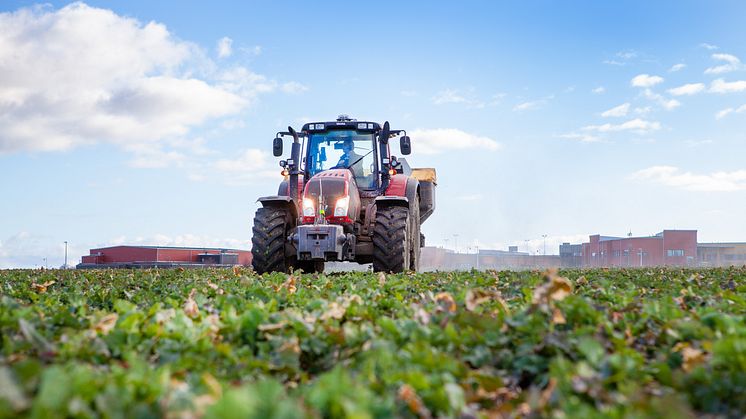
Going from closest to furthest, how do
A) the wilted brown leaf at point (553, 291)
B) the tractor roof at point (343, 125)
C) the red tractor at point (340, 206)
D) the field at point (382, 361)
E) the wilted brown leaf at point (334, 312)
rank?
1. the field at point (382, 361)
2. the wilted brown leaf at point (553, 291)
3. the wilted brown leaf at point (334, 312)
4. the red tractor at point (340, 206)
5. the tractor roof at point (343, 125)

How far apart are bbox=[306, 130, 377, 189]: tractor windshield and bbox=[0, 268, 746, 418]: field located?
8926mm

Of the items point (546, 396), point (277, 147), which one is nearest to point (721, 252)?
point (277, 147)

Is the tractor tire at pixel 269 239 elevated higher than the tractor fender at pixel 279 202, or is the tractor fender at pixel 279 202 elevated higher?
the tractor fender at pixel 279 202

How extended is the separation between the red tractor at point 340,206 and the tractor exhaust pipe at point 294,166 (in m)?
0.02

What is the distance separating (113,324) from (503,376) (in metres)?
2.50

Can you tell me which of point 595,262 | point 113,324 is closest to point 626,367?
point 113,324

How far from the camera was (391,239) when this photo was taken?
12.5 metres

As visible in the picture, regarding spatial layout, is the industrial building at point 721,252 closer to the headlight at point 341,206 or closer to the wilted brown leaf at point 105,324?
the headlight at point 341,206

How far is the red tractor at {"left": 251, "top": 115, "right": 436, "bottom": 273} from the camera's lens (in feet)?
41.0

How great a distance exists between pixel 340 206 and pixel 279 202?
137cm

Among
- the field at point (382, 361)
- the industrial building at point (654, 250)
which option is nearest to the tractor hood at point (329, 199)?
the field at point (382, 361)

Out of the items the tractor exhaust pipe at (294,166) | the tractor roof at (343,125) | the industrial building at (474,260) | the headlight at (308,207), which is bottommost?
the industrial building at (474,260)

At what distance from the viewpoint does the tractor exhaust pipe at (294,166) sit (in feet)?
44.8

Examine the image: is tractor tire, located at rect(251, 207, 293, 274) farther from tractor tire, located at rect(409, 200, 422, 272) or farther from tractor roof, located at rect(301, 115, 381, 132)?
tractor tire, located at rect(409, 200, 422, 272)
